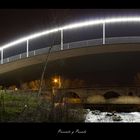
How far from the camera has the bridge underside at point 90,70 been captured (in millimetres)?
3961

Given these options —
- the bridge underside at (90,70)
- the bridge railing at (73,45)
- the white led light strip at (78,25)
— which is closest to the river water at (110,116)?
the bridge underside at (90,70)

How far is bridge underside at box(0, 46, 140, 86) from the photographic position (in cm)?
396

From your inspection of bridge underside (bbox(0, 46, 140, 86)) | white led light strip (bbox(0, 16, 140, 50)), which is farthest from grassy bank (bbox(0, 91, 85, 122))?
white led light strip (bbox(0, 16, 140, 50))

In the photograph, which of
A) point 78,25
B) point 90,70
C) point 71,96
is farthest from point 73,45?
point 71,96

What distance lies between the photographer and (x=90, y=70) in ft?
13.6

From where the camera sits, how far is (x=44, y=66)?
3.94 meters

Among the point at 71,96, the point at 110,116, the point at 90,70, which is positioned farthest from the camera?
the point at 90,70

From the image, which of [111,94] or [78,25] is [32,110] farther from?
[78,25]

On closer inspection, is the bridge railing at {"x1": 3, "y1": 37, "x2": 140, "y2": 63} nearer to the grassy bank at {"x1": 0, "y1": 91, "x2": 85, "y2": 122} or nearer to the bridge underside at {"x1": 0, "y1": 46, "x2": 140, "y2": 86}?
the bridge underside at {"x1": 0, "y1": 46, "x2": 140, "y2": 86}

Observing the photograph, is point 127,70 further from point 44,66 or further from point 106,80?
point 44,66
